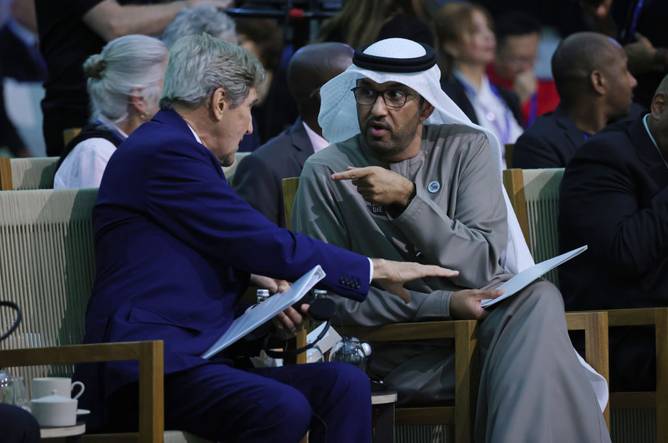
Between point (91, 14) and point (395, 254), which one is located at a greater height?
point (91, 14)

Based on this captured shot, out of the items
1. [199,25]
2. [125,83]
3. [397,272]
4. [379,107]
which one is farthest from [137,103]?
[397,272]

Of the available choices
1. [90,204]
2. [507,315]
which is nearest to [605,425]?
[507,315]

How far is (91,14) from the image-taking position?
697 centimetres

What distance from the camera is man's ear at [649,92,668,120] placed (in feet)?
17.8

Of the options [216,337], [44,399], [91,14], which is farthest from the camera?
[91,14]

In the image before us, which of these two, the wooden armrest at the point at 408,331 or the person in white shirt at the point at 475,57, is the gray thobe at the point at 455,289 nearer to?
the wooden armrest at the point at 408,331

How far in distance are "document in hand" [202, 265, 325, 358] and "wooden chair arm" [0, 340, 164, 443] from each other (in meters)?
0.27

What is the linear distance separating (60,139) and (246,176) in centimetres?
158

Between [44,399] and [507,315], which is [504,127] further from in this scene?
[44,399]

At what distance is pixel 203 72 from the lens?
15.2 ft

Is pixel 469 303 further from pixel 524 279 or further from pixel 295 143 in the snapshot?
pixel 295 143

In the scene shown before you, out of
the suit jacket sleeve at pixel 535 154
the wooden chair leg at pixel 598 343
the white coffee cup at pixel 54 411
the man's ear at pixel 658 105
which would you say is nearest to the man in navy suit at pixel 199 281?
the white coffee cup at pixel 54 411

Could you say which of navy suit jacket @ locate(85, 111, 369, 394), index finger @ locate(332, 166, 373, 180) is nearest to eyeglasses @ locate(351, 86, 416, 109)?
index finger @ locate(332, 166, 373, 180)

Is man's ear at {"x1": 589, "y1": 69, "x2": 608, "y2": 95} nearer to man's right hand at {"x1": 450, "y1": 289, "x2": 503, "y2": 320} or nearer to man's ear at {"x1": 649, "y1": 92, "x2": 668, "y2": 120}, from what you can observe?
man's ear at {"x1": 649, "y1": 92, "x2": 668, "y2": 120}
